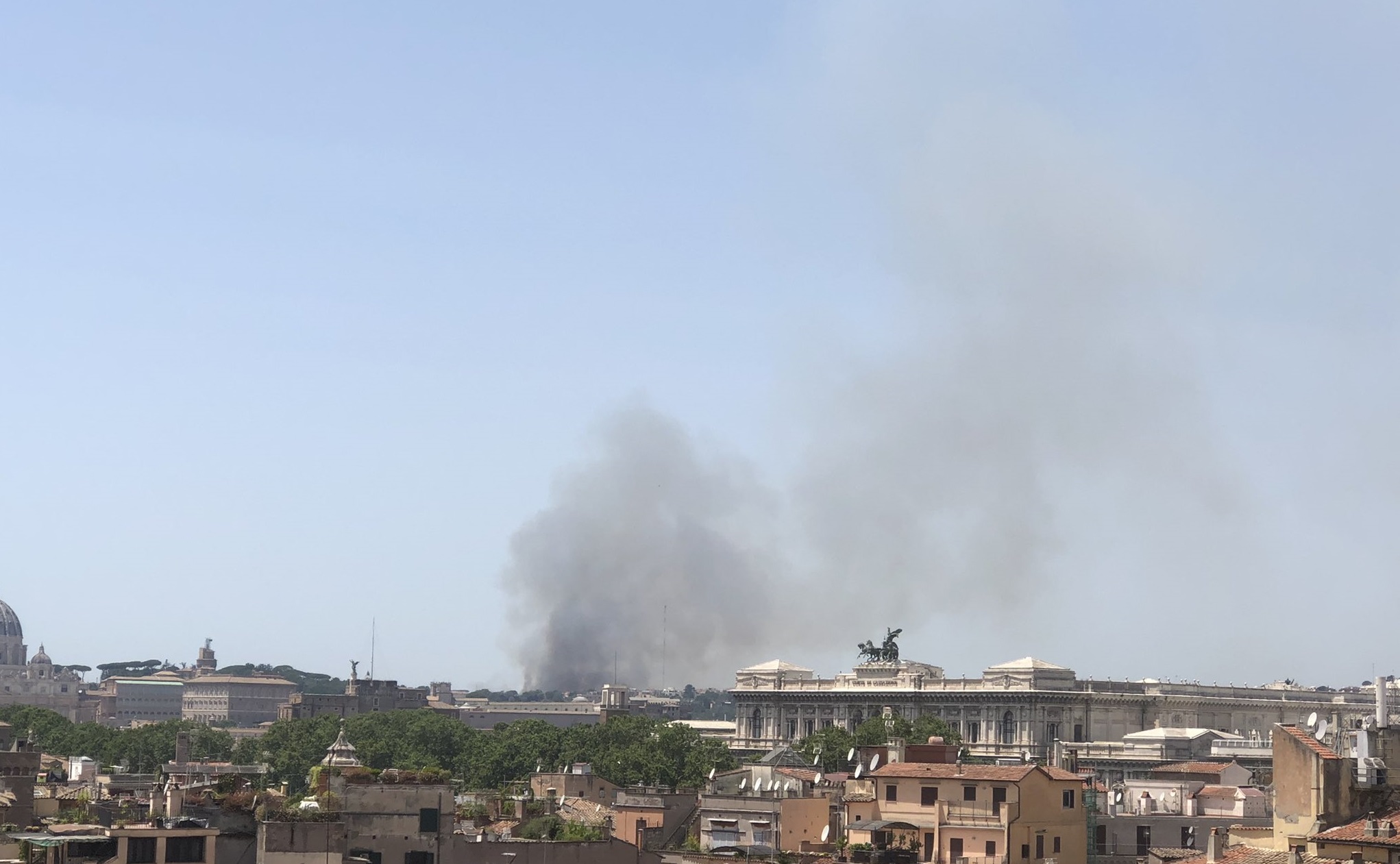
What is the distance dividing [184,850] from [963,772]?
2120 cm

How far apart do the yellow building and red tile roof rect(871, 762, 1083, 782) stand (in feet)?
0.11

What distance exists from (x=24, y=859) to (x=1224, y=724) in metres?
154

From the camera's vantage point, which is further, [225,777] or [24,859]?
[225,777]

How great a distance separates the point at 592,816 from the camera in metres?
80.2

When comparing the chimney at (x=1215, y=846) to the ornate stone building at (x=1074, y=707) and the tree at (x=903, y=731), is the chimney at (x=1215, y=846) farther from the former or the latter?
the ornate stone building at (x=1074, y=707)

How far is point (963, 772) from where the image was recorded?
61.0m

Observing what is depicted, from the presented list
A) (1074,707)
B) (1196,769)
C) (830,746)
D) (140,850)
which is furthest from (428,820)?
(1074,707)

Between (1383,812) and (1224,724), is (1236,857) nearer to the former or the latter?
(1383,812)

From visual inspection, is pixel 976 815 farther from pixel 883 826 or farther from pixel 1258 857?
pixel 1258 857

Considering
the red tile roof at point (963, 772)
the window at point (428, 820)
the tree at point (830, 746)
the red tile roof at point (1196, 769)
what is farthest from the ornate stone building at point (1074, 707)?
the window at point (428, 820)

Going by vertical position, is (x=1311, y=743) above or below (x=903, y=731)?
below

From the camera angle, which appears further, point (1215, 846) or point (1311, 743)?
point (1215, 846)

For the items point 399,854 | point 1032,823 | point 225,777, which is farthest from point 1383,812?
point 225,777

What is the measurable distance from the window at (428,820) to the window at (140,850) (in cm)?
799
